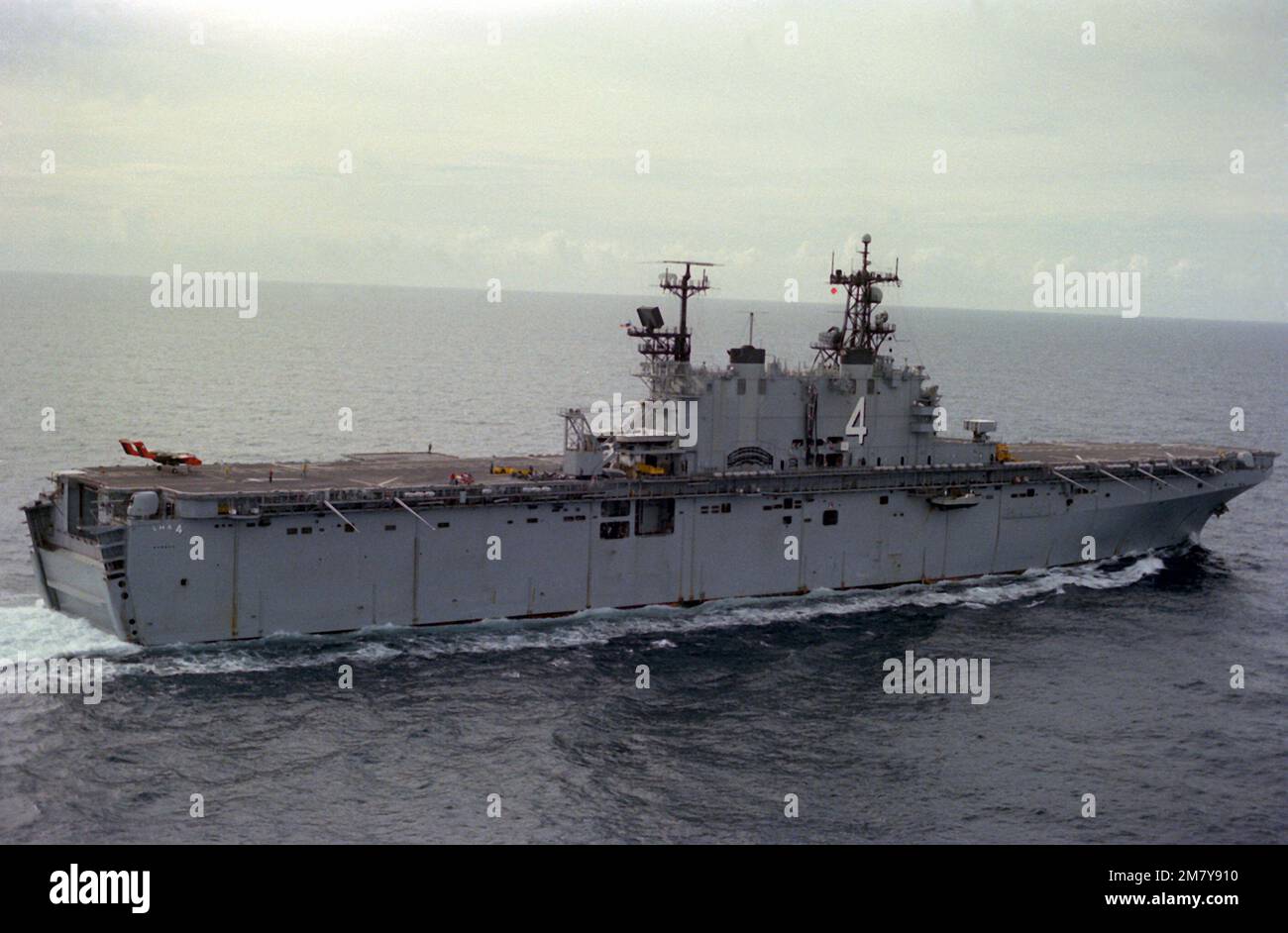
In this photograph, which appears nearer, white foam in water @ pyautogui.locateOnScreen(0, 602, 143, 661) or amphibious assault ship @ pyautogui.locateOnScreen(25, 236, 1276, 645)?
white foam in water @ pyautogui.locateOnScreen(0, 602, 143, 661)

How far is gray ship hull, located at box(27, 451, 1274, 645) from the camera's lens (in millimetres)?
35438

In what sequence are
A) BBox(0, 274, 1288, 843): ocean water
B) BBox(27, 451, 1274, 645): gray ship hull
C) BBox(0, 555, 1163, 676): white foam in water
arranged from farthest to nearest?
BBox(27, 451, 1274, 645): gray ship hull, BBox(0, 555, 1163, 676): white foam in water, BBox(0, 274, 1288, 843): ocean water

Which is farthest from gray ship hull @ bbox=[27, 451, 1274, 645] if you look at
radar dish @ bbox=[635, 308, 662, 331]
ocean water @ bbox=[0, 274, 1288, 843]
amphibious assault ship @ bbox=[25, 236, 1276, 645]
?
radar dish @ bbox=[635, 308, 662, 331]

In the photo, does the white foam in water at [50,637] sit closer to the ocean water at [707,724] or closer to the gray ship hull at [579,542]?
the ocean water at [707,724]

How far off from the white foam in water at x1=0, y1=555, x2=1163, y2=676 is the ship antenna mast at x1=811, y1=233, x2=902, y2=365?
28.7ft

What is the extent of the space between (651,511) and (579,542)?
272 centimetres

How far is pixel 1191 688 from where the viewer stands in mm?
36188

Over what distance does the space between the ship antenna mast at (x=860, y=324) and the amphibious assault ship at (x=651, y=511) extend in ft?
0.29

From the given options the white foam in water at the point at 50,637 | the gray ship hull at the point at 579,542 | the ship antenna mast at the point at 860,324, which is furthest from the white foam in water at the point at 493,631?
the ship antenna mast at the point at 860,324

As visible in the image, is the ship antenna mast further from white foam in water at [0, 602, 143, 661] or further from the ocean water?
white foam in water at [0, 602, 143, 661]

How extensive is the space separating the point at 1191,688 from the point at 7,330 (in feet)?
468

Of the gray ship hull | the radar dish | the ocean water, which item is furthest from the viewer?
the radar dish
